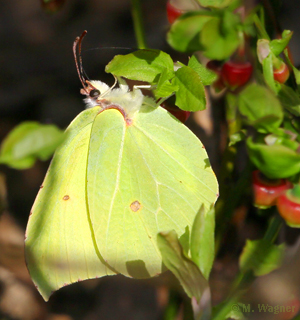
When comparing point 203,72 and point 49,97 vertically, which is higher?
point 203,72

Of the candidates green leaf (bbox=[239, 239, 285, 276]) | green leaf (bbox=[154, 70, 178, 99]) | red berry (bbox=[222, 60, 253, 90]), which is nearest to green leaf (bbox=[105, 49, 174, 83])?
green leaf (bbox=[154, 70, 178, 99])

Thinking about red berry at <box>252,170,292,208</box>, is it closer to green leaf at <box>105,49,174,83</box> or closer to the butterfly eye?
green leaf at <box>105,49,174,83</box>

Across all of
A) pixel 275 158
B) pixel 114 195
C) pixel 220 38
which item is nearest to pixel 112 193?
pixel 114 195

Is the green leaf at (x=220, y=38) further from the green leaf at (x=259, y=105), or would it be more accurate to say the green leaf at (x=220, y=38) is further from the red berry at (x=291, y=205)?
the red berry at (x=291, y=205)

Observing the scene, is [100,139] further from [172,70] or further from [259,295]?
[259,295]

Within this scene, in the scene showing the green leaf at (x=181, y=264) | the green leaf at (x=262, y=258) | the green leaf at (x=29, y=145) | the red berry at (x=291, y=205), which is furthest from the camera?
the green leaf at (x=262, y=258)

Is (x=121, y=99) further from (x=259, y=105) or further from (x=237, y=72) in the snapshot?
(x=259, y=105)

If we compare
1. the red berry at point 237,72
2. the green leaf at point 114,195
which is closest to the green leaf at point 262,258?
the green leaf at point 114,195
